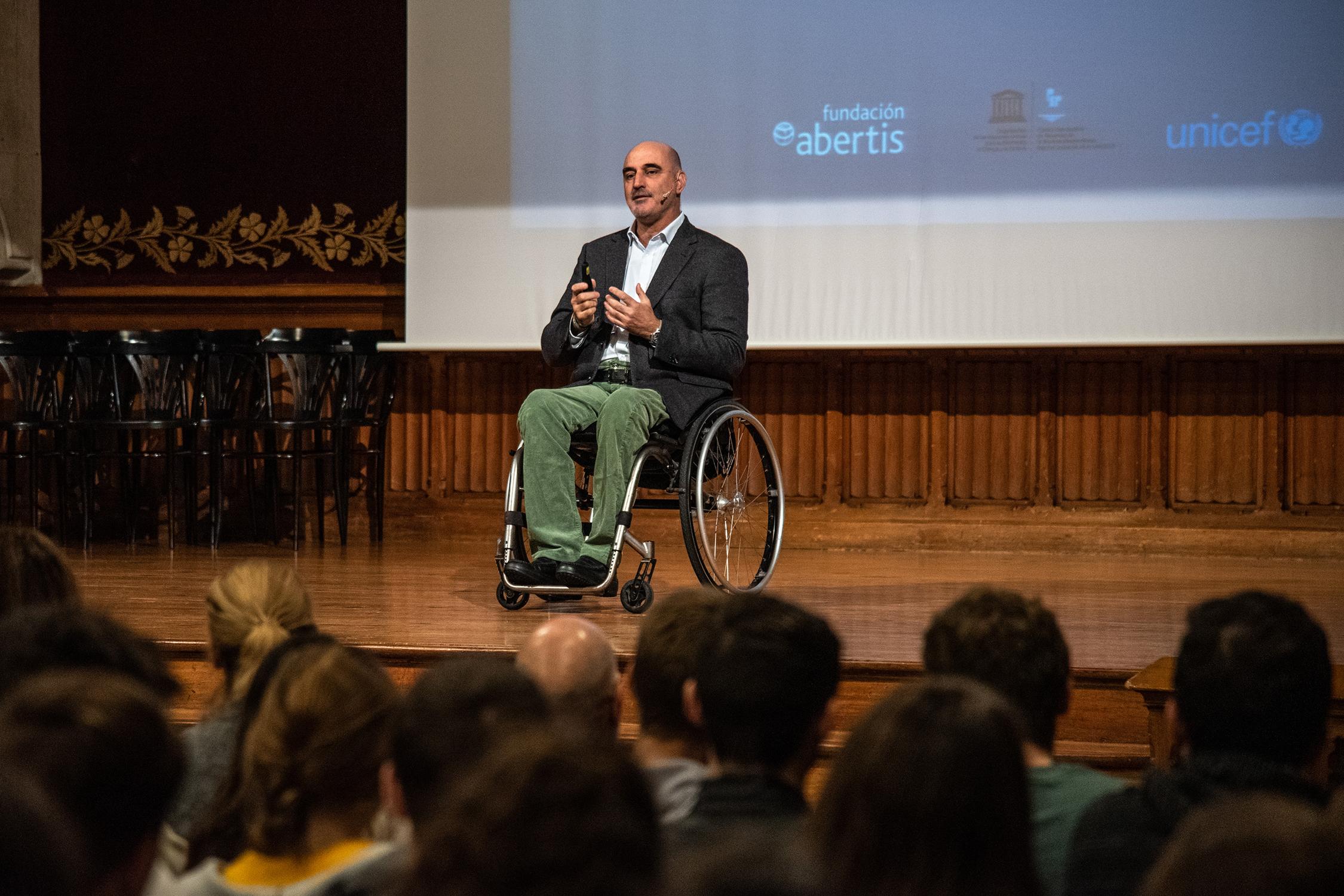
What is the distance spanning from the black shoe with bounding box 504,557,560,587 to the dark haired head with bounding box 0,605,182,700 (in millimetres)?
2062

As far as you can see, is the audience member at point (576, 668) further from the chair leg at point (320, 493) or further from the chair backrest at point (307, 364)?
the chair leg at point (320, 493)

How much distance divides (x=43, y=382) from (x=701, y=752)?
440 centimetres

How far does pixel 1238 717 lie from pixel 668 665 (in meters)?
0.57

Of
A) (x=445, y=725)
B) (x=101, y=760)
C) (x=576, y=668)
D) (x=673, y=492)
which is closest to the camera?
(x=101, y=760)

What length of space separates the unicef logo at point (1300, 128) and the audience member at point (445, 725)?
4522 mm

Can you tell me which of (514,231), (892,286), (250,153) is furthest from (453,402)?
(892,286)

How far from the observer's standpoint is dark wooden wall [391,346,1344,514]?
5.20 m

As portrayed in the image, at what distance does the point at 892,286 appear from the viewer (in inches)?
206

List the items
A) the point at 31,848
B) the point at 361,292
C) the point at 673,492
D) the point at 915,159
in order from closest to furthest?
the point at 31,848 → the point at 673,492 → the point at 915,159 → the point at 361,292

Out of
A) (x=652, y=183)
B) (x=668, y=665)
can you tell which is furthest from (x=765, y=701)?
(x=652, y=183)

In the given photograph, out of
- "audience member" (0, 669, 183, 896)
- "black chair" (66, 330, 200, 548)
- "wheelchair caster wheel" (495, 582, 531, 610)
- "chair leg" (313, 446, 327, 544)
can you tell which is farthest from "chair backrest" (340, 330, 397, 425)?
"audience member" (0, 669, 183, 896)

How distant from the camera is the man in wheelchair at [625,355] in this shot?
3.41 meters

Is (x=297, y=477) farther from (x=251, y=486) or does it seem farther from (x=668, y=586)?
(x=668, y=586)

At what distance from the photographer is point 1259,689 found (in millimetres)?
1364
